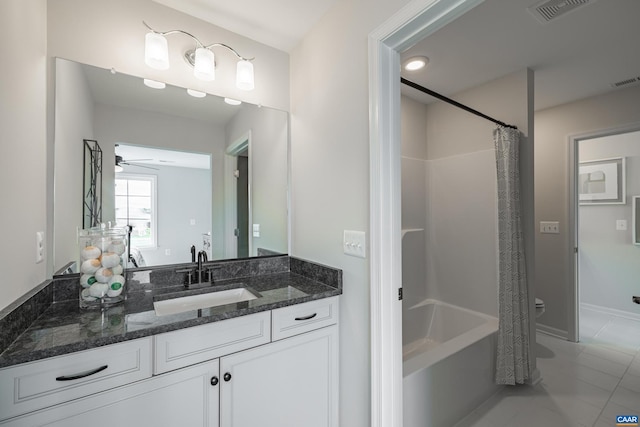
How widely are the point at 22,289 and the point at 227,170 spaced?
1.08 meters

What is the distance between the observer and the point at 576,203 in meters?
2.77

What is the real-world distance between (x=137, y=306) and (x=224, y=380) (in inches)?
19.2

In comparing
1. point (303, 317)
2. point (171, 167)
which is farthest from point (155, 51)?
point (303, 317)

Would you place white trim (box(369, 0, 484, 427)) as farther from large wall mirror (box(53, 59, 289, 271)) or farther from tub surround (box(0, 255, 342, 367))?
large wall mirror (box(53, 59, 289, 271))

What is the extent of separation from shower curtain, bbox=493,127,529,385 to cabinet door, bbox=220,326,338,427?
132cm

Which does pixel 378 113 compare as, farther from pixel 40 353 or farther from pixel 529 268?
pixel 529 268

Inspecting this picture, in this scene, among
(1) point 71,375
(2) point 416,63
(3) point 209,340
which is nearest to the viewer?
(1) point 71,375

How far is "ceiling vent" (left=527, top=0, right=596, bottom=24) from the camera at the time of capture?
1.50 m

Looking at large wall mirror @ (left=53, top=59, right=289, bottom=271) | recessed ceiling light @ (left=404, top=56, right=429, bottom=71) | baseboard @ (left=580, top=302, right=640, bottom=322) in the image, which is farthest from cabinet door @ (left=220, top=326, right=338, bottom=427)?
baseboard @ (left=580, top=302, right=640, bottom=322)

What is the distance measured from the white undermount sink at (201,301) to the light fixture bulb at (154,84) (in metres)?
A: 1.13

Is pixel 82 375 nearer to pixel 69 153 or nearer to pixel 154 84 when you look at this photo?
pixel 69 153

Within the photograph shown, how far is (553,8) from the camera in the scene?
1544 millimetres

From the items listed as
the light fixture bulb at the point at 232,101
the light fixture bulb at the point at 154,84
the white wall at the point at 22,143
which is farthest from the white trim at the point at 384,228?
the white wall at the point at 22,143

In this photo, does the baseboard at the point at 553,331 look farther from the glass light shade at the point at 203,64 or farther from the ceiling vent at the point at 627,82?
the glass light shade at the point at 203,64
